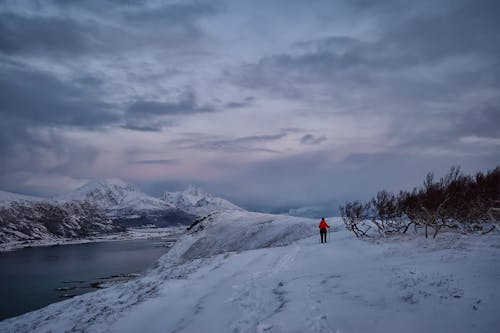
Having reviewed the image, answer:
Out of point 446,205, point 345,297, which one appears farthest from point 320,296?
point 446,205

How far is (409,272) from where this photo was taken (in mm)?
15898

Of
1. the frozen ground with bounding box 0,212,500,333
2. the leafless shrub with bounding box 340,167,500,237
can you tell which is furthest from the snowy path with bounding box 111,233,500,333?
the leafless shrub with bounding box 340,167,500,237

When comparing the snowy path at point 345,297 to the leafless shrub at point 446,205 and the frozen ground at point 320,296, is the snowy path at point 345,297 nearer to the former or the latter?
the frozen ground at point 320,296

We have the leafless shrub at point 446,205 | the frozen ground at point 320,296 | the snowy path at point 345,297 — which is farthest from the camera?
the leafless shrub at point 446,205

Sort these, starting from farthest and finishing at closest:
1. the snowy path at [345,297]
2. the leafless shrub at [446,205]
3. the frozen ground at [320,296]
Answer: the leafless shrub at [446,205], the frozen ground at [320,296], the snowy path at [345,297]

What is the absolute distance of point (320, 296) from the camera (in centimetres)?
1462

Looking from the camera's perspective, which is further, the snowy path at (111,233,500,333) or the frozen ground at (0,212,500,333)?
the frozen ground at (0,212,500,333)

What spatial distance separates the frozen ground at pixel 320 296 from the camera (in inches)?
436

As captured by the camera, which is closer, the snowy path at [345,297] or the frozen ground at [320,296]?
the snowy path at [345,297]

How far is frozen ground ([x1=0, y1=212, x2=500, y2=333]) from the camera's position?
1109 centimetres

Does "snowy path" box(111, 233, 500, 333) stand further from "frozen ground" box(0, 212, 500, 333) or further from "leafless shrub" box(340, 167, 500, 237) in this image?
"leafless shrub" box(340, 167, 500, 237)

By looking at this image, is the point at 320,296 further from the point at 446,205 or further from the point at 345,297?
the point at 446,205

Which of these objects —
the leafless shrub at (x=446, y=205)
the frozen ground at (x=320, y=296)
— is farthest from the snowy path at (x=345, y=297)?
the leafless shrub at (x=446, y=205)

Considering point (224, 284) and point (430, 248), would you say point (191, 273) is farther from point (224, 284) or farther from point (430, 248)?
point (430, 248)
